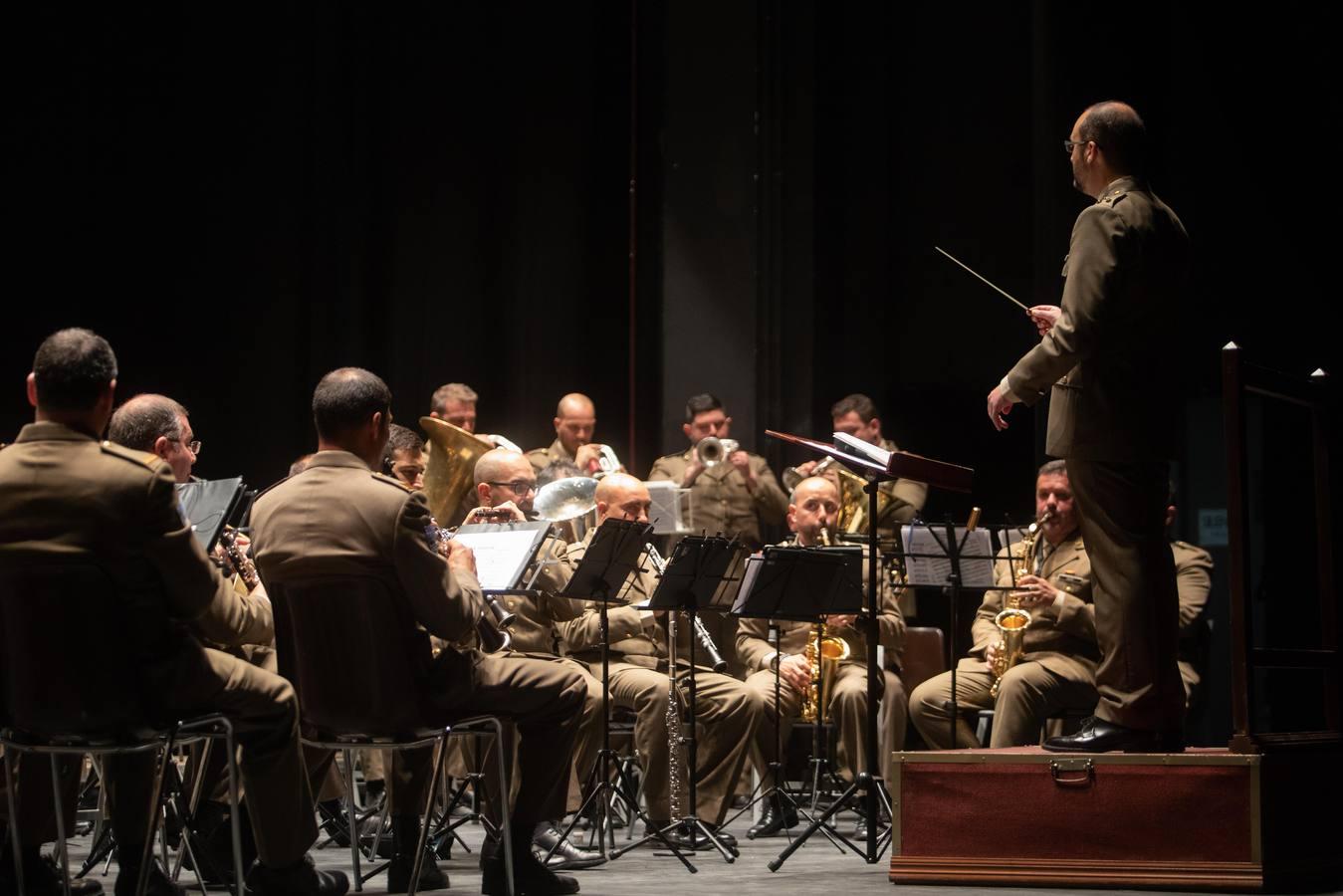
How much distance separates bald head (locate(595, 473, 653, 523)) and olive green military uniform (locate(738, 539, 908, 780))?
2.24 feet

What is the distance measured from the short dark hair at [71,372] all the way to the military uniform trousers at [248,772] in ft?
1.98

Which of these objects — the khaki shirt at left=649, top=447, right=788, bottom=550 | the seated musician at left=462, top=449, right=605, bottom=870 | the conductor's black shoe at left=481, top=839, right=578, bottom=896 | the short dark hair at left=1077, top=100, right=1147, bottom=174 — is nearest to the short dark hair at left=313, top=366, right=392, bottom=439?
the conductor's black shoe at left=481, top=839, right=578, bottom=896

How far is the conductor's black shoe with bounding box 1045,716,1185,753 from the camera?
420cm

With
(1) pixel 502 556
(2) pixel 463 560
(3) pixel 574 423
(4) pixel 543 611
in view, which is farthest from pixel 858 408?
(2) pixel 463 560

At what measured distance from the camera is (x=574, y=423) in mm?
7988

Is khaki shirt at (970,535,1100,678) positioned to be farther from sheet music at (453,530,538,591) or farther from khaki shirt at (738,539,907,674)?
sheet music at (453,530,538,591)

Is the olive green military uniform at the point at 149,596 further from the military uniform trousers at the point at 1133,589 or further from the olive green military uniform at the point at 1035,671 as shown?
the olive green military uniform at the point at 1035,671

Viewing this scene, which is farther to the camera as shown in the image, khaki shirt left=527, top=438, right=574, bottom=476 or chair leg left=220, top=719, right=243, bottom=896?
khaki shirt left=527, top=438, right=574, bottom=476

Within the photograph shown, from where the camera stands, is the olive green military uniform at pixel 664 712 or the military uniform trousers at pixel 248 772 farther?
the olive green military uniform at pixel 664 712

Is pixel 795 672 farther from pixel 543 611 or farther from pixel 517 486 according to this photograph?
pixel 517 486

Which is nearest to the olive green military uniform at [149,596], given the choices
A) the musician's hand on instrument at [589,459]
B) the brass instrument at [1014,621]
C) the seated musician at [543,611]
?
the seated musician at [543,611]

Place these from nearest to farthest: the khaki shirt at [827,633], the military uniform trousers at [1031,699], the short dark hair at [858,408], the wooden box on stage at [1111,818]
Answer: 1. the wooden box on stage at [1111,818]
2. the military uniform trousers at [1031,699]
3. the khaki shirt at [827,633]
4. the short dark hair at [858,408]

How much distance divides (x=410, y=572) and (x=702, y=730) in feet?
7.97

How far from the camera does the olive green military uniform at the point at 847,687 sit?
628 centimetres
